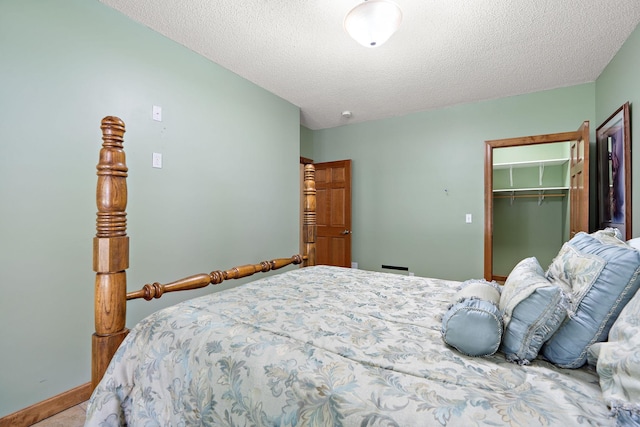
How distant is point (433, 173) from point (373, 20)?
2.62 m

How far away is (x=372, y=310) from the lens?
1377mm

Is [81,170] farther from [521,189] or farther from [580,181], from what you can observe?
[521,189]

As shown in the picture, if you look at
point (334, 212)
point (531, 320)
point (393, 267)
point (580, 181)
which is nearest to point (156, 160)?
point (531, 320)

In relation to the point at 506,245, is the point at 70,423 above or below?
below

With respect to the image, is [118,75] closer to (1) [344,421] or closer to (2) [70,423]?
(2) [70,423]

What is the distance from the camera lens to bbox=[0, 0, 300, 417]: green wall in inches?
65.4

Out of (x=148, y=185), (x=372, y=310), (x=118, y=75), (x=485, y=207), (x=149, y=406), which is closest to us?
(x=149, y=406)

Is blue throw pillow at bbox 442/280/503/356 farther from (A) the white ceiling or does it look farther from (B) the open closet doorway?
(B) the open closet doorway

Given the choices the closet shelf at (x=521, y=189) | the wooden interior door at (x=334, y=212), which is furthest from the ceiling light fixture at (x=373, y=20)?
the closet shelf at (x=521, y=189)

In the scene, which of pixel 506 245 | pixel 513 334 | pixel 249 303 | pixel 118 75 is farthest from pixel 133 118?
pixel 506 245

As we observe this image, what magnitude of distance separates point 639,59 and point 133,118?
3.82m

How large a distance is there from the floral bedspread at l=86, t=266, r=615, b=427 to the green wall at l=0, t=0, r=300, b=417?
3.38 feet

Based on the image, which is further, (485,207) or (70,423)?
(485,207)

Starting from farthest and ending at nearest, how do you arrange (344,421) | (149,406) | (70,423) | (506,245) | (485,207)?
(506,245), (485,207), (70,423), (149,406), (344,421)
